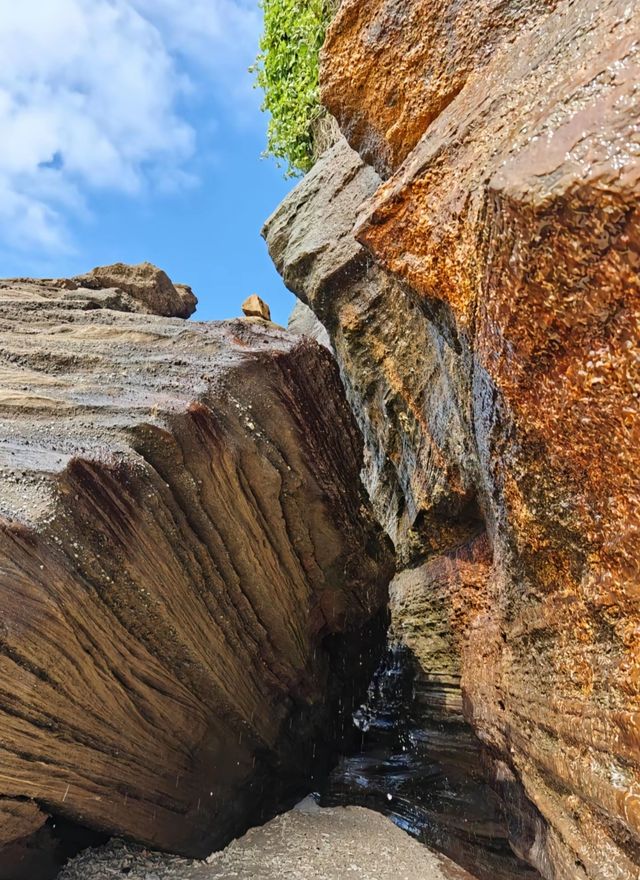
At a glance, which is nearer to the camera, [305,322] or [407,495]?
[407,495]

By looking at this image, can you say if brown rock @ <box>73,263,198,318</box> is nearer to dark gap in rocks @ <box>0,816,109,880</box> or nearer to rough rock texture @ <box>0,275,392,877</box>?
rough rock texture @ <box>0,275,392,877</box>

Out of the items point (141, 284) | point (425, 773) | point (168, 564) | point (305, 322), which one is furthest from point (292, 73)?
point (425, 773)

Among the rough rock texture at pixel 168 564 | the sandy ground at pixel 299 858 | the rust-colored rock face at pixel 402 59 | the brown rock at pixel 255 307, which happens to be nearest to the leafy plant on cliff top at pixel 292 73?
the brown rock at pixel 255 307

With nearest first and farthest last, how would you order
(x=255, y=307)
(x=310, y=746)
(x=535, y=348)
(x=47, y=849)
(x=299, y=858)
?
(x=535, y=348) < (x=47, y=849) < (x=299, y=858) < (x=310, y=746) < (x=255, y=307)

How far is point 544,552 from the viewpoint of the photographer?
278cm

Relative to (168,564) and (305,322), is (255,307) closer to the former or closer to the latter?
(305,322)

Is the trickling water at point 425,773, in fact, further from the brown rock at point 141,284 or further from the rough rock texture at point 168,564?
the brown rock at point 141,284

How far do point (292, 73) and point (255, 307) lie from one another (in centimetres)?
428

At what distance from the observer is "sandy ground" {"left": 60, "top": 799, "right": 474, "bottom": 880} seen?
3688mm

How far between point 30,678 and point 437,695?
3023 millimetres

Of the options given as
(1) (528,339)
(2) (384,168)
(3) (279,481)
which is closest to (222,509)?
(3) (279,481)

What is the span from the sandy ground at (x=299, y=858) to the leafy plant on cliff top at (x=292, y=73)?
8321 mm

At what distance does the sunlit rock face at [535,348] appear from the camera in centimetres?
189

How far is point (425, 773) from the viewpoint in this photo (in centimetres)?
493
